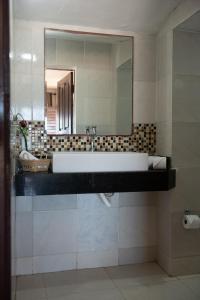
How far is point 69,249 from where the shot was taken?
260 cm

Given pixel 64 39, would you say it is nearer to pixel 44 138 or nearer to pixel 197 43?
pixel 44 138

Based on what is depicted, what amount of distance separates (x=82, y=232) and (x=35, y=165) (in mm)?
814

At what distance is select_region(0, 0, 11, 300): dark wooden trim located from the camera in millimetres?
1078

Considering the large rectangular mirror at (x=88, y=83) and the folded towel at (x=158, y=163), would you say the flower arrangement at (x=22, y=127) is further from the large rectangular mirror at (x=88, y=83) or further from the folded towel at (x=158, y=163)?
the folded towel at (x=158, y=163)

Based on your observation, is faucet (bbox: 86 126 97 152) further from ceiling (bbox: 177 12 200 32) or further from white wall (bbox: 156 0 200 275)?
ceiling (bbox: 177 12 200 32)

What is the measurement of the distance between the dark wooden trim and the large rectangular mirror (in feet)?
4.53

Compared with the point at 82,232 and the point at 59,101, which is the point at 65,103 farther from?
the point at 82,232

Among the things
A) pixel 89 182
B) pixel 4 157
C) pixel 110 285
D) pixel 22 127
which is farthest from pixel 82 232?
pixel 4 157

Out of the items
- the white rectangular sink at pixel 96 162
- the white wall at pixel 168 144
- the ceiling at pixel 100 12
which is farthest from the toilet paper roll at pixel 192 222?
the ceiling at pixel 100 12

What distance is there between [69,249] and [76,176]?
0.82m

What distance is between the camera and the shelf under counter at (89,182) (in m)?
2.07

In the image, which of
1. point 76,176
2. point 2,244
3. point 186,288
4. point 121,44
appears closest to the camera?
point 2,244

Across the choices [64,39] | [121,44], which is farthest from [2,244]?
[121,44]

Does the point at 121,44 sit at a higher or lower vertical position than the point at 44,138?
higher
